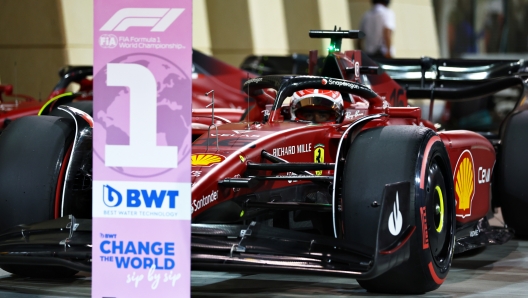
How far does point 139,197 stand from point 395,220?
1271 mm

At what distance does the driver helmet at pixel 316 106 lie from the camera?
6023mm

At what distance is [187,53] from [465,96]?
437 cm

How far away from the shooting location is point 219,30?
15.5 m

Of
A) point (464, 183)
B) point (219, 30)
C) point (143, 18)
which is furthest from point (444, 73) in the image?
point (219, 30)

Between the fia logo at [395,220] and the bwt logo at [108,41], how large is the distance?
1479 mm

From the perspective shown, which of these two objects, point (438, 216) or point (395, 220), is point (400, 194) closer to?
point (395, 220)

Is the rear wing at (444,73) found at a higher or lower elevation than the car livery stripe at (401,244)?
higher

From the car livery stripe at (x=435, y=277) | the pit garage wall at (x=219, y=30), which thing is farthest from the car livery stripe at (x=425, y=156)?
the pit garage wall at (x=219, y=30)

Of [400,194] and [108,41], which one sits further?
[400,194]

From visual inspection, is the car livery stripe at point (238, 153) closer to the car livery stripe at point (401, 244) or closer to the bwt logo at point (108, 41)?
the car livery stripe at point (401, 244)

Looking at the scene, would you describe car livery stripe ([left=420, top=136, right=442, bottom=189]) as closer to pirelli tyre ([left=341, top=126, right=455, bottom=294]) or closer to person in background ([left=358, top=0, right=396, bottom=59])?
pirelli tyre ([left=341, top=126, right=455, bottom=294])

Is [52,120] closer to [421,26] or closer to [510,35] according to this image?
[421,26]

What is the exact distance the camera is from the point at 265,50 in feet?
51.2

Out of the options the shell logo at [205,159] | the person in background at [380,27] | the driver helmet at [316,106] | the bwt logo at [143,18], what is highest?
the person in background at [380,27]
